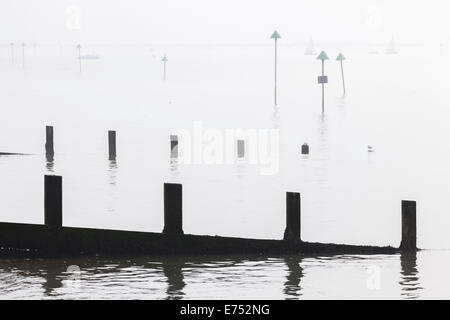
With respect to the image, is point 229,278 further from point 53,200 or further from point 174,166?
point 174,166

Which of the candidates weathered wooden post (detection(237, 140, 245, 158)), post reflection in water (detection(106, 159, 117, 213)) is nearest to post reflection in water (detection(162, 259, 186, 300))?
post reflection in water (detection(106, 159, 117, 213))

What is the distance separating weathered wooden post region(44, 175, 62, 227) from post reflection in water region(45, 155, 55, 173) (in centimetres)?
2052

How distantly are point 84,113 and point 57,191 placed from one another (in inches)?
2871

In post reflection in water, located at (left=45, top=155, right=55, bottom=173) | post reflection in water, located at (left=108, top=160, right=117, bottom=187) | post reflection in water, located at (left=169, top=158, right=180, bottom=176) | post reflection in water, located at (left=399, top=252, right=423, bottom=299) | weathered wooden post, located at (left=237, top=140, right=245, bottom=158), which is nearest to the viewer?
post reflection in water, located at (left=399, top=252, right=423, bottom=299)

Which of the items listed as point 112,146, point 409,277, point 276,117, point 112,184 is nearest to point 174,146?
point 112,146

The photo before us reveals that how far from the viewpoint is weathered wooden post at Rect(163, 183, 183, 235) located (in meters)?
24.9

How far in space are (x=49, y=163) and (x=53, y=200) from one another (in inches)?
953

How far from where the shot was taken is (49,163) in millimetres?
48969

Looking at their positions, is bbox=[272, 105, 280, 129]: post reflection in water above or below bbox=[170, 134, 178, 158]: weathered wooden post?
above

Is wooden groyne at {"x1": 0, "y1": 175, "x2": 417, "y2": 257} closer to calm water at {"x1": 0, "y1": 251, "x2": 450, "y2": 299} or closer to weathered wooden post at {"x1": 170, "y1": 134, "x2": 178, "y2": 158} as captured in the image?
calm water at {"x1": 0, "y1": 251, "x2": 450, "y2": 299}

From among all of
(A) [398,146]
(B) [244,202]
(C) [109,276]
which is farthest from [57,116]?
(C) [109,276]

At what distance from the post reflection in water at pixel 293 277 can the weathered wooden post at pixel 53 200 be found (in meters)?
4.52
